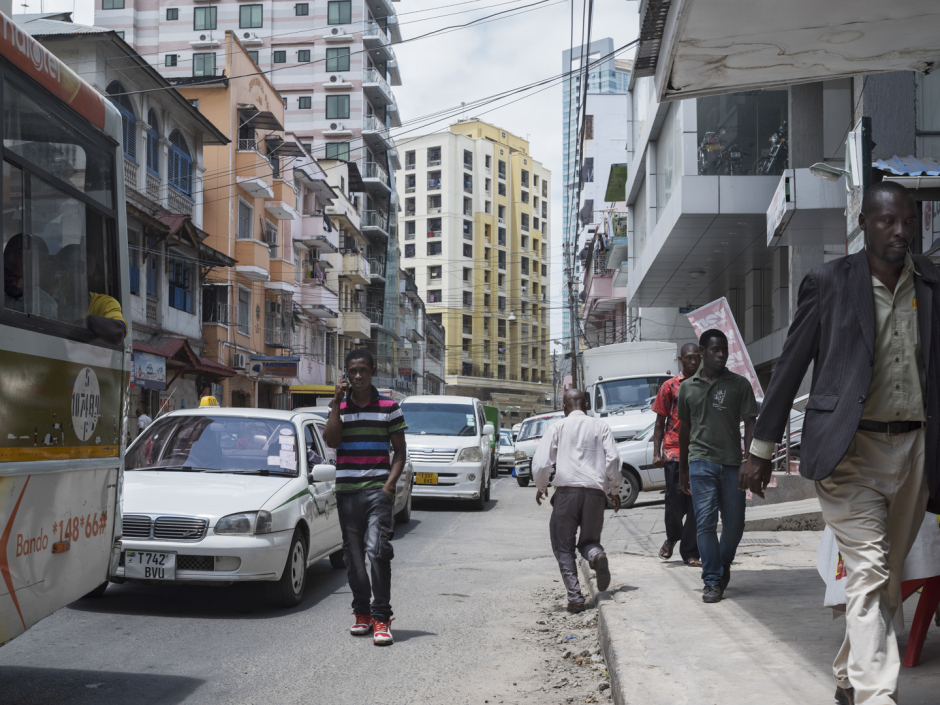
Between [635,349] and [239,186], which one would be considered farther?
[239,186]

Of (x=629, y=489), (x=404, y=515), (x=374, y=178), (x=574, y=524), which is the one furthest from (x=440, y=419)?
(x=374, y=178)

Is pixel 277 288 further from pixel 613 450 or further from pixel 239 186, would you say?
pixel 613 450

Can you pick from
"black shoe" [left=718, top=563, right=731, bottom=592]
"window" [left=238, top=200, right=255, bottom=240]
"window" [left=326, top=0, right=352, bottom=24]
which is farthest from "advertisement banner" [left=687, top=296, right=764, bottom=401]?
"window" [left=326, top=0, right=352, bottom=24]

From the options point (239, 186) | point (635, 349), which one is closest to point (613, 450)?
point (635, 349)

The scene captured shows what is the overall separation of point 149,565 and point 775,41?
19.0 feet

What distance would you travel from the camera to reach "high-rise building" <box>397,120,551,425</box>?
360ft

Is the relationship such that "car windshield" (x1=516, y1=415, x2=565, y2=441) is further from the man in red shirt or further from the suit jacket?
the suit jacket

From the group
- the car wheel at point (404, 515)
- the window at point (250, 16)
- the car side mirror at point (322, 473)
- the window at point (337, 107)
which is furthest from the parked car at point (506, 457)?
the window at point (250, 16)

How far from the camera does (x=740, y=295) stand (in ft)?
109

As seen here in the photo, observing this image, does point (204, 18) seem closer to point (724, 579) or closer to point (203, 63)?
→ point (203, 63)

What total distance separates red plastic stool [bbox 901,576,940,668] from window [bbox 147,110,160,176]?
28781mm

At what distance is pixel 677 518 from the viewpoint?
9.27 meters

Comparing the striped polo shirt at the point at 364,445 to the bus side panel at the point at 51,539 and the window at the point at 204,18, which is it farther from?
the window at the point at 204,18

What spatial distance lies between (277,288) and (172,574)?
1417 inches
